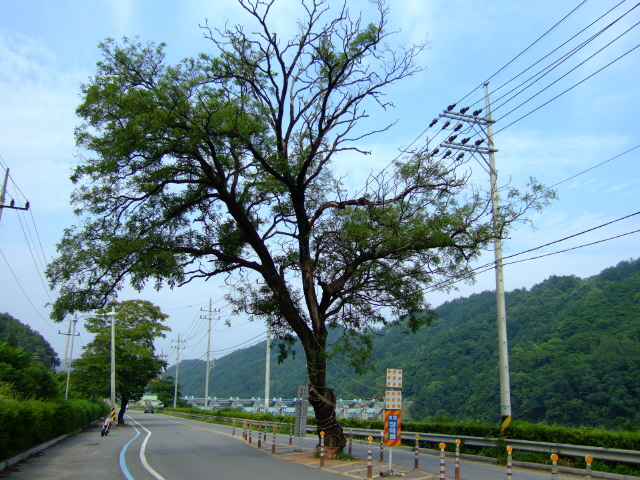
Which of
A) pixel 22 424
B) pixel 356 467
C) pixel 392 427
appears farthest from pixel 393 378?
pixel 22 424

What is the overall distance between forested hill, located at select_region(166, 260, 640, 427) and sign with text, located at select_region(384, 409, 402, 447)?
11322 mm

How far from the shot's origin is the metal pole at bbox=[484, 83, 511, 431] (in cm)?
1708

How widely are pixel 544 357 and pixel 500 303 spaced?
25238 mm

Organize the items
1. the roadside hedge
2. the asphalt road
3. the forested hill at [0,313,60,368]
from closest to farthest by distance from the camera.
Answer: the asphalt road < the roadside hedge < the forested hill at [0,313,60,368]

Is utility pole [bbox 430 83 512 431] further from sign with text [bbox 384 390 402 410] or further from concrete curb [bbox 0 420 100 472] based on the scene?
concrete curb [bbox 0 420 100 472]

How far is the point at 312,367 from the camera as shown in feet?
55.7

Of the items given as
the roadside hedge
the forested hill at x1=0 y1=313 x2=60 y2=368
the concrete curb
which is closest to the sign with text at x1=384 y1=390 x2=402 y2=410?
the roadside hedge

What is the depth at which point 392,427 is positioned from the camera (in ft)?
43.7

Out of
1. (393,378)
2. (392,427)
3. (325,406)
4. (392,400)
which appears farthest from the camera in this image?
(325,406)

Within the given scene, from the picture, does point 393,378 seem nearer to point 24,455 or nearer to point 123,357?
point 24,455

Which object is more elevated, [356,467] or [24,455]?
[356,467]

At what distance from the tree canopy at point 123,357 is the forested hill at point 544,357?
1804cm

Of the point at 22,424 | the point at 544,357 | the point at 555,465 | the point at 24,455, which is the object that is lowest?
the point at 24,455

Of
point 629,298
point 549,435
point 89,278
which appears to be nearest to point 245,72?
point 89,278
